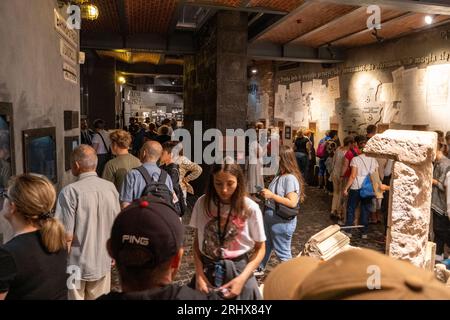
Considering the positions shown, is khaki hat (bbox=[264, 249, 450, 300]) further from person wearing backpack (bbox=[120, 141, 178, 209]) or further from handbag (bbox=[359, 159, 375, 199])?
handbag (bbox=[359, 159, 375, 199])

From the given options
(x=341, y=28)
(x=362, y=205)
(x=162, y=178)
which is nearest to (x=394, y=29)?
(x=341, y=28)

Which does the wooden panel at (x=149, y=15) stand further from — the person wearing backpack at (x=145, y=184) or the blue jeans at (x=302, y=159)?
the blue jeans at (x=302, y=159)

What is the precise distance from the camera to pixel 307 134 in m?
11.5

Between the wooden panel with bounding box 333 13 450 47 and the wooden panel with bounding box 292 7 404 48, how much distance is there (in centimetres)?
28

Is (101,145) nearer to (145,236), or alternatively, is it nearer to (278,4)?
(278,4)

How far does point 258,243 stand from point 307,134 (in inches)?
370

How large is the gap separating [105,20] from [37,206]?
6967mm

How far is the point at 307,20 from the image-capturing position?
26.0ft

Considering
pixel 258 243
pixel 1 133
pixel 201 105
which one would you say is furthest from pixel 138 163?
pixel 201 105

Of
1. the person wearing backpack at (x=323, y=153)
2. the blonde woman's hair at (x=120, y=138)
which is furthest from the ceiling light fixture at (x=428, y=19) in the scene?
the blonde woman's hair at (x=120, y=138)

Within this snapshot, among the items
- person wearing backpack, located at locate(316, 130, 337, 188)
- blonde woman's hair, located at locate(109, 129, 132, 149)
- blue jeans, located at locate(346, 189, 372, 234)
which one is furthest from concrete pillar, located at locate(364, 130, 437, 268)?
person wearing backpack, located at locate(316, 130, 337, 188)

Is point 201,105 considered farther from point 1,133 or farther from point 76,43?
point 1,133

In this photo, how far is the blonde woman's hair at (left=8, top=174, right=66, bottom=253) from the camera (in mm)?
1893

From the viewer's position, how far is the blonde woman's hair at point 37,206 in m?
1.89
